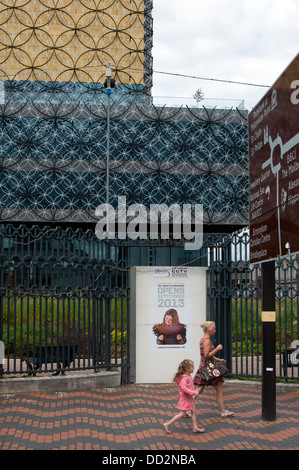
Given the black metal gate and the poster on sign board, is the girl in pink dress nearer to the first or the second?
the black metal gate

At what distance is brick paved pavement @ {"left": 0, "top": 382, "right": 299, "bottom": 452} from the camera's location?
24.5 ft

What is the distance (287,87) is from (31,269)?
5764 mm

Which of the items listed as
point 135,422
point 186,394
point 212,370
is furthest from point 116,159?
point 186,394

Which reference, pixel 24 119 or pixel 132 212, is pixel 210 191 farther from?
pixel 24 119

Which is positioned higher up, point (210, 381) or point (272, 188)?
point (272, 188)

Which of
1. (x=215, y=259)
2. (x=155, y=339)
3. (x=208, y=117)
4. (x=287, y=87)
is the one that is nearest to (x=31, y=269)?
(x=155, y=339)

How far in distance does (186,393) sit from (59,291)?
3.93 meters

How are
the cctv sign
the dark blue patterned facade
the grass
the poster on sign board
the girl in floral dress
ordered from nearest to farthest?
the cctv sign, the girl in floral dress, the grass, the poster on sign board, the dark blue patterned facade

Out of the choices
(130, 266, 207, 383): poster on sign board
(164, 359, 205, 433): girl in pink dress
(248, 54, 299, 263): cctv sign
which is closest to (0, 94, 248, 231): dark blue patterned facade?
(130, 266, 207, 383): poster on sign board

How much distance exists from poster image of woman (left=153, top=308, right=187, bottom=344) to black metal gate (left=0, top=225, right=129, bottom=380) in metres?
0.77

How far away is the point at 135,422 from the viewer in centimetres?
857

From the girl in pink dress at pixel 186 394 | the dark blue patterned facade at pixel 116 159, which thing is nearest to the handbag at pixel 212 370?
the girl in pink dress at pixel 186 394

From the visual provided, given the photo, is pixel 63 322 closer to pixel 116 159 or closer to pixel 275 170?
pixel 275 170
